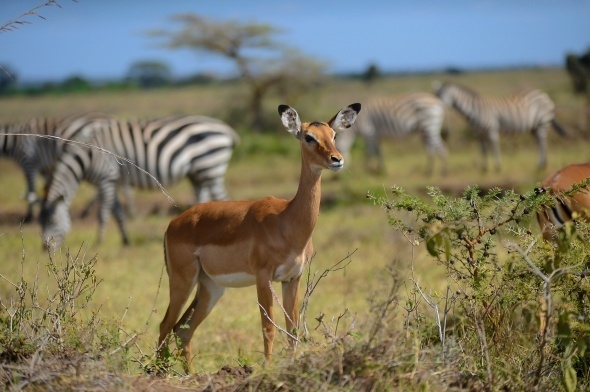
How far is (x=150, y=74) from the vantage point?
80.6 metres

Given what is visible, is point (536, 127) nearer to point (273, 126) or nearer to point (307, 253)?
point (273, 126)

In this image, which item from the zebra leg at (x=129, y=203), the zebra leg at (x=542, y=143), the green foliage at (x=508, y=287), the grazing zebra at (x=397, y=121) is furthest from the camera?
the grazing zebra at (x=397, y=121)

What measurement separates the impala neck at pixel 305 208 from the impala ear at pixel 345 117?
0.43 metres

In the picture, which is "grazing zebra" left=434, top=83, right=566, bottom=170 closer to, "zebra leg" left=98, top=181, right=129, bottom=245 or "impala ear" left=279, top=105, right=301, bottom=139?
"zebra leg" left=98, top=181, right=129, bottom=245

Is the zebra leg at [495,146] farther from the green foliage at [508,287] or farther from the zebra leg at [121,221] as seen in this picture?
the green foliage at [508,287]

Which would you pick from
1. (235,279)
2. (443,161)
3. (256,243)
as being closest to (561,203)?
(256,243)

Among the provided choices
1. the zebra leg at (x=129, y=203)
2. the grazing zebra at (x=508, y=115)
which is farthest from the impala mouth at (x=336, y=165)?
the grazing zebra at (x=508, y=115)

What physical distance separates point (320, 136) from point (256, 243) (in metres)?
0.88

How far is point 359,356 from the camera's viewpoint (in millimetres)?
4480

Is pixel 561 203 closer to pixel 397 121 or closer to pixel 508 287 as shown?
pixel 508 287

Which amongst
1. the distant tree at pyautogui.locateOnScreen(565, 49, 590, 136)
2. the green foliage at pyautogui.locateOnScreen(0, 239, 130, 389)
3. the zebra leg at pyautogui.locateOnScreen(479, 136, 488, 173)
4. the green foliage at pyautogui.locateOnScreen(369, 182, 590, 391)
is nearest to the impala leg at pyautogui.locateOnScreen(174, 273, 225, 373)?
the green foliage at pyautogui.locateOnScreen(0, 239, 130, 389)

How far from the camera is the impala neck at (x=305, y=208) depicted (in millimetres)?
6082

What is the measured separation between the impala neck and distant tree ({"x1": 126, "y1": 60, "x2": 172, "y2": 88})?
73.6 meters

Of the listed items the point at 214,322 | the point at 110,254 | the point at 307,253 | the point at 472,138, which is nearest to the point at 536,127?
the point at 472,138
